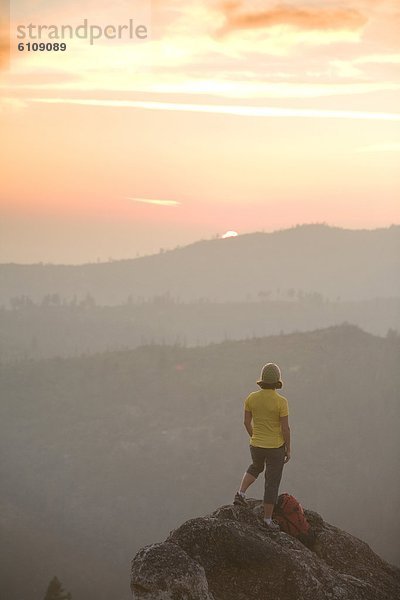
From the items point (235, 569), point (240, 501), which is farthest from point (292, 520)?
point (235, 569)

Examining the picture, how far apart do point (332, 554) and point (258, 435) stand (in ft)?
9.67

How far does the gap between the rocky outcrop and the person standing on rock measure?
74cm

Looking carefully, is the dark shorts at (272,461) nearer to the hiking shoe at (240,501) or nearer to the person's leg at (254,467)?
the person's leg at (254,467)

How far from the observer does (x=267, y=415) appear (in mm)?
16078

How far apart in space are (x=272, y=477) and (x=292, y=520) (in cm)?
113

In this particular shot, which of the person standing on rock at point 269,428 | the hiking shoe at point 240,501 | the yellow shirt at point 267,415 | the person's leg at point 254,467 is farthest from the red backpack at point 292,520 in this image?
the yellow shirt at point 267,415

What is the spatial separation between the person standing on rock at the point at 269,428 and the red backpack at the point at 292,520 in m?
0.59

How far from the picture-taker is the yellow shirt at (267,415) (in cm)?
1600

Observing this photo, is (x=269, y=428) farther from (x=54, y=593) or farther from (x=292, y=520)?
(x=54, y=593)

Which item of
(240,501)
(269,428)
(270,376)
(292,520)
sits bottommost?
(292,520)

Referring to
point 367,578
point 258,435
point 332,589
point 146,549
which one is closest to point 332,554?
point 367,578

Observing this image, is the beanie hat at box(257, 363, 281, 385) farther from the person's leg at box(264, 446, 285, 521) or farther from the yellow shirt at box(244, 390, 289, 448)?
the person's leg at box(264, 446, 285, 521)

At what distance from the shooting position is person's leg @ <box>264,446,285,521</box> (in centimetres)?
1598

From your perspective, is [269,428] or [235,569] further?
[269,428]
